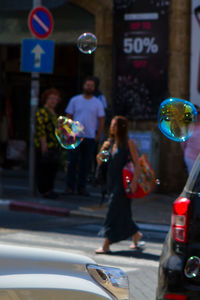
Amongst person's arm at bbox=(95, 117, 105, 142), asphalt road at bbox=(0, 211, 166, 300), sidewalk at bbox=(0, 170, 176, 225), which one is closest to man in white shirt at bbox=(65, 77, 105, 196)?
person's arm at bbox=(95, 117, 105, 142)

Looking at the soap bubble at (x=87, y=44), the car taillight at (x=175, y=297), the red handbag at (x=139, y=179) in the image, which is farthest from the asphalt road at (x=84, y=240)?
the soap bubble at (x=87, y=44)

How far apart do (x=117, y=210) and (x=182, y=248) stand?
3788 millimetres

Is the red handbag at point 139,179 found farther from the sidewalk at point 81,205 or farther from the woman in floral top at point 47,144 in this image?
the woman in floral top at point 47,144

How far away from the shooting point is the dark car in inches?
183

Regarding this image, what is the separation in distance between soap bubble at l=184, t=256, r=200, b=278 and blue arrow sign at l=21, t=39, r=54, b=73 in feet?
27.2

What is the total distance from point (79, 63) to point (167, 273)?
11.5 metres

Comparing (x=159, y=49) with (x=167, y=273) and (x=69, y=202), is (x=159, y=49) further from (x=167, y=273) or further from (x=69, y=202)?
(x=167, y=273)

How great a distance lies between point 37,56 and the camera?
1273cm

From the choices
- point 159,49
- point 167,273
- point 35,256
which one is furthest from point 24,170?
point 35,256

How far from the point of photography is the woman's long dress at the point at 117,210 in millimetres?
8547

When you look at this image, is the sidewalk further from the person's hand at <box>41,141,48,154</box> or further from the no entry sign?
the no entry sign

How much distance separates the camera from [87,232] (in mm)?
10039

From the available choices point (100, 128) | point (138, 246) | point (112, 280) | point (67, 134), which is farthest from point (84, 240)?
point (112, 280)

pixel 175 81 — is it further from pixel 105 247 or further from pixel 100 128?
pixel 105 247
